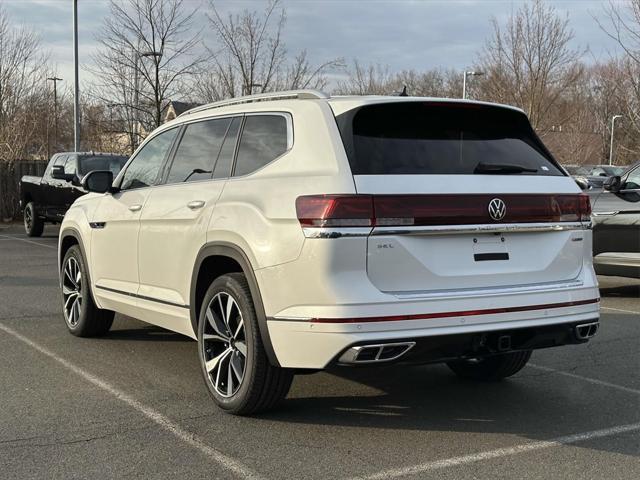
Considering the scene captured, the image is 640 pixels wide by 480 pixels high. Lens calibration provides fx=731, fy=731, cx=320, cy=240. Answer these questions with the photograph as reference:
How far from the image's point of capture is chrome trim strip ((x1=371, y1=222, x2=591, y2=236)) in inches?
148

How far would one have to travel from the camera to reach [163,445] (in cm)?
394

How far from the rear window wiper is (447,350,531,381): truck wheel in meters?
1.46

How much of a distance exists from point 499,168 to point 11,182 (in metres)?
18.3

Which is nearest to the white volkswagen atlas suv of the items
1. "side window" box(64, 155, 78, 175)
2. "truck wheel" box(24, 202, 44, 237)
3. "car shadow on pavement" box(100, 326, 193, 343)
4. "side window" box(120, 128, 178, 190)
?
"side window" box(120, 128, 178, 190)

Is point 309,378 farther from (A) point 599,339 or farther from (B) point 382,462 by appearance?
(A) point 599,339

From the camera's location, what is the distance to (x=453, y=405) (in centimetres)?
475

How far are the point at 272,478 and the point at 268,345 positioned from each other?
0.74 meters

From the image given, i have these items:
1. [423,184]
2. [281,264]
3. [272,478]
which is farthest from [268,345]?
[423,184]

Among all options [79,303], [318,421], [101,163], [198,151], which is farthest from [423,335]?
[101,163]

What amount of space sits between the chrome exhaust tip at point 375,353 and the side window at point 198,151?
5.80ft

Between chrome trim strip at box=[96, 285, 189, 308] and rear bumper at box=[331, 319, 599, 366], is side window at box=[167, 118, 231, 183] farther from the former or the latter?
rear bumper at box=[331, 319, 599, 366]

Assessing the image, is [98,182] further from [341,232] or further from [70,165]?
[70,165]

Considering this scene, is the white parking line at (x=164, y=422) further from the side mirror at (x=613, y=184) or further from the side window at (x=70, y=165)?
the side window at (x=70, y=165)

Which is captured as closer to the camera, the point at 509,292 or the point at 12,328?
the point at 509,292
